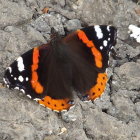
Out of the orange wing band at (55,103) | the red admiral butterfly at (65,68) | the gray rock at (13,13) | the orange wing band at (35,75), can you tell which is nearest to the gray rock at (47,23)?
the gray rock at (13,13)

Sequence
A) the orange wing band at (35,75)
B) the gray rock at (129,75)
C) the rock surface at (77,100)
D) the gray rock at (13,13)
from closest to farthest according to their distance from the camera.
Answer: the rock surface at (77,100)
the orange wing band at (35,75)
the gray rock at (129,75)
the gray rock at (13,13)

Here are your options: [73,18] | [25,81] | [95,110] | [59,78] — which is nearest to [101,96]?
[95,110]

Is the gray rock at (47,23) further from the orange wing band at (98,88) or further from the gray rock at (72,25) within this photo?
the orange wing band at (98,88)

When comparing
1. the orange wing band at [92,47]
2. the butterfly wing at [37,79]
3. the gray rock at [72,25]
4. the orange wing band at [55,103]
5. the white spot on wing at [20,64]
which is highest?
the orange wing band at [92,47]

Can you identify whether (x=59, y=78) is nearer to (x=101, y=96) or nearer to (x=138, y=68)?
(x=101, y=96)

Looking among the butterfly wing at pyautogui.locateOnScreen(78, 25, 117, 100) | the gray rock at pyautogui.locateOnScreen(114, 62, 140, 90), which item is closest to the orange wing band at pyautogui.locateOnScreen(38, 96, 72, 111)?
the butterfly wing at pyautogui.locateOnScreen(78, 25, 117, 100)

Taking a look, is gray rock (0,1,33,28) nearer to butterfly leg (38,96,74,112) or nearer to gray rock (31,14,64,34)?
gray rock (31,14,64,34)

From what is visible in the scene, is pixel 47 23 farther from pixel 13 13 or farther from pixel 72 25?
pixel 13 13
